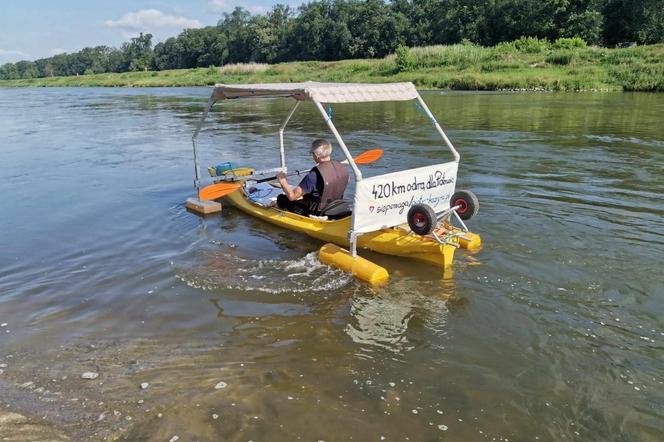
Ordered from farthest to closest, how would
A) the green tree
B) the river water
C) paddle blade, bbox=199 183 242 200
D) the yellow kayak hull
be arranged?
the green tree
paddle blade, bbox=199 183 242 200
the yellow kayak hull
the river water

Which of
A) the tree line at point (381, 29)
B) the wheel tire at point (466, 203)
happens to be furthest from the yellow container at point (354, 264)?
the tree line at point (381, 29)

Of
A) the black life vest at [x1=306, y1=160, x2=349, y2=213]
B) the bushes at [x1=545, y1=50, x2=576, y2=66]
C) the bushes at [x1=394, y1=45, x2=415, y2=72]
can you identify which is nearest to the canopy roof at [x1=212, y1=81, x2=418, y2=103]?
the black life vest at [x1=306, y1=160, x2=349, y2=213]

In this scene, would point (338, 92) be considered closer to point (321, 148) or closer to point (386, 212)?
point (321, 148)

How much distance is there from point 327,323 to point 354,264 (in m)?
1.21

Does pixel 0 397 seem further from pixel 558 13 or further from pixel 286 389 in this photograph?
pixel 558 13

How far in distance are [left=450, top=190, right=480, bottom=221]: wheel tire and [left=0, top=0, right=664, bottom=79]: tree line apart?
57.3 meters

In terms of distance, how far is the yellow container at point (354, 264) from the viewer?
6.30 m

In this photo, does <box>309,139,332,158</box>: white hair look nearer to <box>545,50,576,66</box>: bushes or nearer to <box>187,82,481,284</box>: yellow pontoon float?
<box>187,82,481,284</box>: yellow pontoon float

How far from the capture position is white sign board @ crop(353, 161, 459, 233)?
21.3 ft

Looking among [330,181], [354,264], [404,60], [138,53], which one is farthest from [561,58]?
[138,53]

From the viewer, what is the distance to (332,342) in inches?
201

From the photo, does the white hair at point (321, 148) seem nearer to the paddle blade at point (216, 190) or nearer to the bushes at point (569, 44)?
the paddle blade at point (216, 190)

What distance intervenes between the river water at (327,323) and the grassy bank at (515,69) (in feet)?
86.3

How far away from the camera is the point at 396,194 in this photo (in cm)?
675
